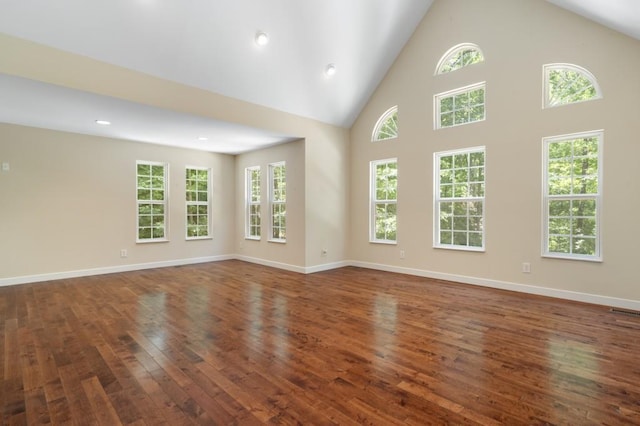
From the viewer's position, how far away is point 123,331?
3080 mm

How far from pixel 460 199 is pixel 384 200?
4.81 ft

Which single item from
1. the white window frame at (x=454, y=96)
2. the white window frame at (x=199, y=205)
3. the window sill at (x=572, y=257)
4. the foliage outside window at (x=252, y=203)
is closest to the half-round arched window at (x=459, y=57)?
the white window frame at (x=454, y=96)

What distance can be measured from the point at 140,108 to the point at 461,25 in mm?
4899

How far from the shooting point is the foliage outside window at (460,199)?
4926mm

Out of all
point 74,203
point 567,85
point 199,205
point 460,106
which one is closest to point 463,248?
point 460,106

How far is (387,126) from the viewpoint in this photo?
20.0 ft

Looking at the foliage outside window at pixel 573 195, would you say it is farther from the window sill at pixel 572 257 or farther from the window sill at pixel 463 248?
the window sill at pixel 463 248

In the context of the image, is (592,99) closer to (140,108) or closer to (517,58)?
(517,58)

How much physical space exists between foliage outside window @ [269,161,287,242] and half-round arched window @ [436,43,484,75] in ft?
11.0

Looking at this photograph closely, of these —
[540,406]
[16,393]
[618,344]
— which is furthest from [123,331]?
[618,344]

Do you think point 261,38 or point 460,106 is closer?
point 261,38

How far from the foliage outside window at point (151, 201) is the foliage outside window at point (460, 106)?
5436mm

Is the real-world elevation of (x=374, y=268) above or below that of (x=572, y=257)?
below

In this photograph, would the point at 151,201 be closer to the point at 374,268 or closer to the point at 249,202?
the point at 249,202
